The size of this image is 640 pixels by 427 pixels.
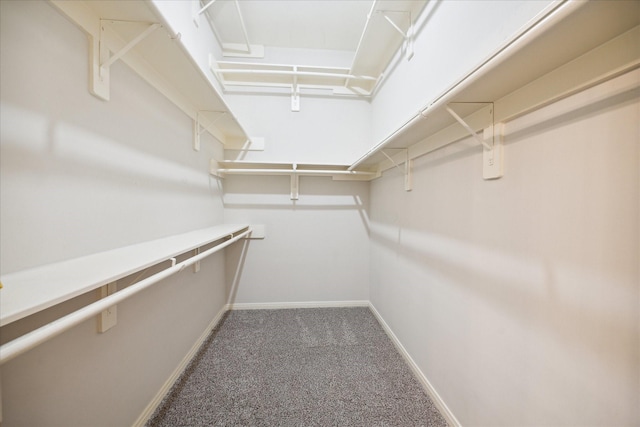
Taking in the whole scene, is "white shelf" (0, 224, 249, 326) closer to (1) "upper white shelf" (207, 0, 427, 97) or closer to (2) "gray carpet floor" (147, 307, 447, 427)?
(2) "gray carpet floor" (147, 307, 447, 427)

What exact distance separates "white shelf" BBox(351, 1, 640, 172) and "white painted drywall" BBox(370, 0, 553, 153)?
0.16 ft

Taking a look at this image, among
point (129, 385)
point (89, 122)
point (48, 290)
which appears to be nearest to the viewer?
point (48, 290)

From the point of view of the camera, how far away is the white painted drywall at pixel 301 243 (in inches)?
94.9

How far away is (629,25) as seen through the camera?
51 centimetres

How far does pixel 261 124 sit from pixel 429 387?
8.35 ft

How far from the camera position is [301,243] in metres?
2.46

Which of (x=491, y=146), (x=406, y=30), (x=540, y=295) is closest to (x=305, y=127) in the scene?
(x=406, y=30)

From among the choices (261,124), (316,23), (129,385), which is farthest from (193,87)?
(129,385)

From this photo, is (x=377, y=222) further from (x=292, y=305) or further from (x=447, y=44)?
(x=447, y=44)

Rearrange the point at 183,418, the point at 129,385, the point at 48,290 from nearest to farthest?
1. the point at 48,290
2. the point at 129,385
3. the point at 183,418

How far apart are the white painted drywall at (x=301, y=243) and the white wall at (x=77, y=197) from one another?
1041mm

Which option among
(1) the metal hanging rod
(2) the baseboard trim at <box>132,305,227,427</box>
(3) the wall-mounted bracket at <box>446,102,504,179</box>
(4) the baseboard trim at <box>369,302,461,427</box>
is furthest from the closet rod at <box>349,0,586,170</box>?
(2) the baseboard trim at <box>132,305,227,427</box>

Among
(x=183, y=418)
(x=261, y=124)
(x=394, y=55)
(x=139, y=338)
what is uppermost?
(x=394, y=55)

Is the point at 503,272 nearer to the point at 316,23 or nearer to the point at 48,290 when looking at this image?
the point at 48,290
